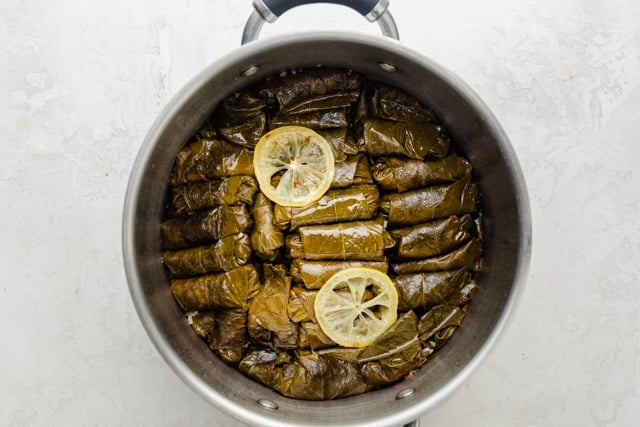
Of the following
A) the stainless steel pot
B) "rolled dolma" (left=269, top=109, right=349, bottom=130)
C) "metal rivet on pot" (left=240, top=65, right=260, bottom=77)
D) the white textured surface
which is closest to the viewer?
the stainless steel pot

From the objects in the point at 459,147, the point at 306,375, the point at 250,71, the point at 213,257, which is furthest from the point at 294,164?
the point at 306,375

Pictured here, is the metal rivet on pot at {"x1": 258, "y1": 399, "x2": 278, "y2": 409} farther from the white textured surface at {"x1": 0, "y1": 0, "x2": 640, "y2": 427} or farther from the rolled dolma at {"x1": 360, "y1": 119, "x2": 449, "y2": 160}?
the rolled dolma at {"x1": 360, "y1": 119, "x2": 449, "y2": 160}

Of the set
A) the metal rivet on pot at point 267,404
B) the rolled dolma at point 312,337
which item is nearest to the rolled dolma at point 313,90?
the rolled dolma at point 312,337

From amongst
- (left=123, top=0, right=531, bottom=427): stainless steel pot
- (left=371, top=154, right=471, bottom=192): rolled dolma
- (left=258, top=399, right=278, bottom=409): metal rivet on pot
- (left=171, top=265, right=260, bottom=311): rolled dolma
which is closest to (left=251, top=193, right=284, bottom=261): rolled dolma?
(left=171, top=265, right=260, bottom=311): rolled dolma

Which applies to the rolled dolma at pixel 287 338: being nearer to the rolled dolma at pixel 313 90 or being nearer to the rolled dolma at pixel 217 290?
the rolled dolma at pixel 217 290

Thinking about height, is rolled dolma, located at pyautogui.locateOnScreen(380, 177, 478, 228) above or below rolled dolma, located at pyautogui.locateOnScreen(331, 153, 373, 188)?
below
